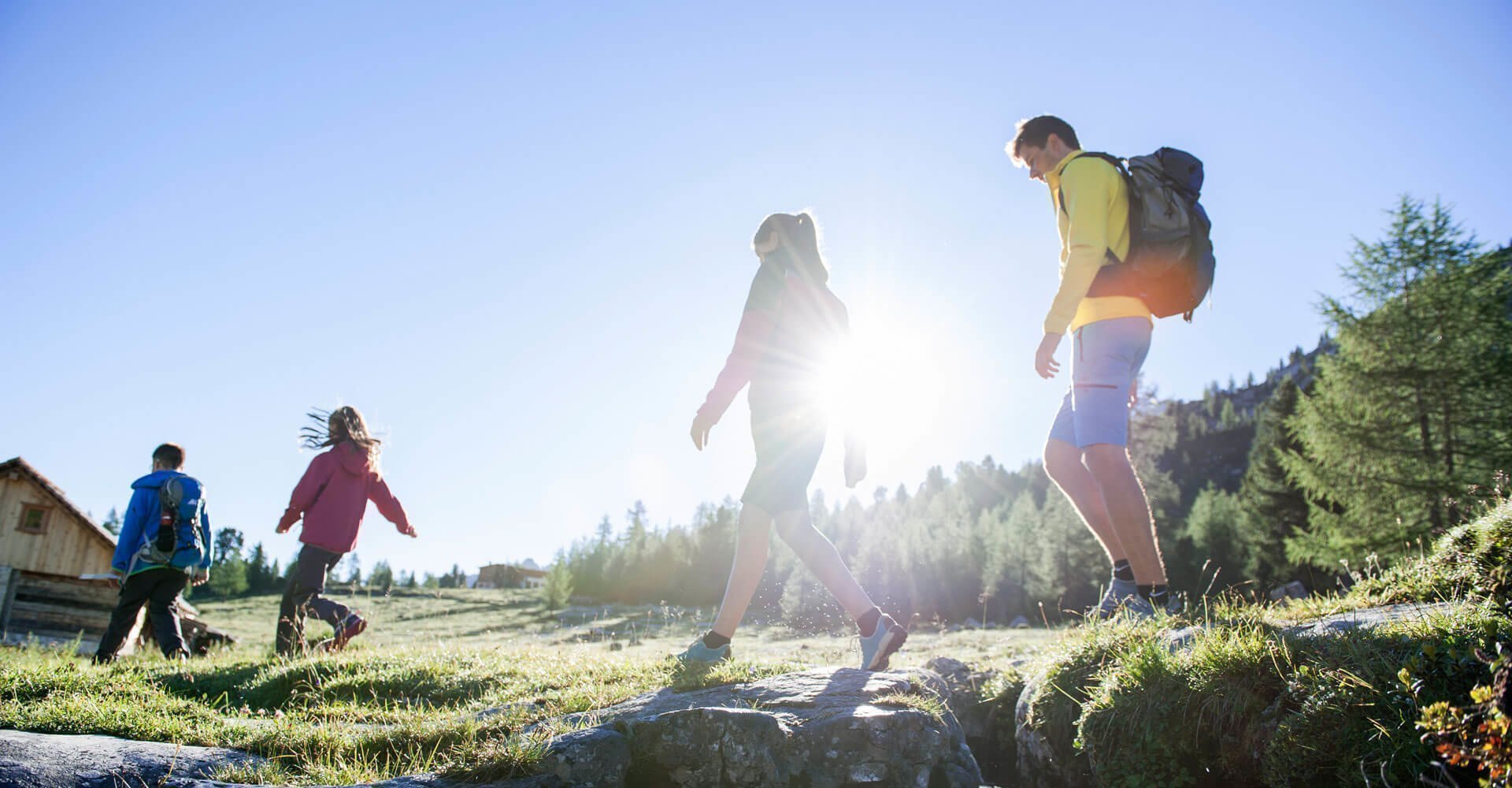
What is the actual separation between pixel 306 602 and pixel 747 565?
194 inches

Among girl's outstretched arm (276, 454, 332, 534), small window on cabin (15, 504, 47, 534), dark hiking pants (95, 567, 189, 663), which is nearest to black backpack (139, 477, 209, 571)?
dark hiking pants (95, 567, 189, 663)

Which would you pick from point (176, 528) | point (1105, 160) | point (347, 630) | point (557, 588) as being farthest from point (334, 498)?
point (557, 588)

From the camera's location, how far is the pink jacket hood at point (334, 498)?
7.18m

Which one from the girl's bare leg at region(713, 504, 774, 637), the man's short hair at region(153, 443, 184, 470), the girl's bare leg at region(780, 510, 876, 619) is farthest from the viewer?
the man's short hair at region(153, 443, 184, 470)

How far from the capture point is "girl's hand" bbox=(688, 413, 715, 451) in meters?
4.41

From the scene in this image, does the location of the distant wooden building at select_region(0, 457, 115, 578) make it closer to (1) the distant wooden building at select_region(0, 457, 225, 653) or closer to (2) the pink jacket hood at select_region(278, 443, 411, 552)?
(1) the distant wooden building at select_region(0, 457, 225, 653)

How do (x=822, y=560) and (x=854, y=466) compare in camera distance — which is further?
(x=854, y=466)

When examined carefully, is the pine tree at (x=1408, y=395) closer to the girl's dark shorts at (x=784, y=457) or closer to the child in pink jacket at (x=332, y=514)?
the girl's dark shorts at (x=784, y=457)

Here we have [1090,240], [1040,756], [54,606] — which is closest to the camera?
[1040,756]

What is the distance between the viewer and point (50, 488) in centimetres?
1628

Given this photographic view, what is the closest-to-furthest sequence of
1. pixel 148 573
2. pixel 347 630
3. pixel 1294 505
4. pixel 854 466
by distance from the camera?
pixel 854 466, pixel 347 630, pixel 148 573, pixel 1294 505

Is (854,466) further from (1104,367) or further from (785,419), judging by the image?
(1104,367)

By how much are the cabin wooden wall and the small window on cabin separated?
0.13ft

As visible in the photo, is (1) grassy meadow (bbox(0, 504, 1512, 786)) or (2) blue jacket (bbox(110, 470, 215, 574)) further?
(2) blue jacket (bbox(110, 470, 215, 574))
